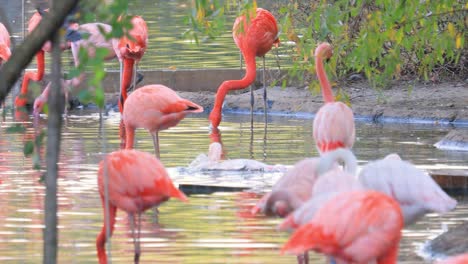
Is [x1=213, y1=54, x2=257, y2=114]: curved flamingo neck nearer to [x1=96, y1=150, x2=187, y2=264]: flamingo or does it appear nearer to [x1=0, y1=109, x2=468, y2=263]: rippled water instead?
[x1=0, y1=109, x2=468, y2=263]: rippled water

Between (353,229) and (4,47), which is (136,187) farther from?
(4,47)

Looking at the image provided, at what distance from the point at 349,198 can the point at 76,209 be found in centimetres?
390

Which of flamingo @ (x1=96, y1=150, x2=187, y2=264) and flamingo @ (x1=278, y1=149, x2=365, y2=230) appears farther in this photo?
flamingo @ (x1=96, y1=150, x2=187, y2=264)

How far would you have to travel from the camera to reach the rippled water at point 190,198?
698 cm

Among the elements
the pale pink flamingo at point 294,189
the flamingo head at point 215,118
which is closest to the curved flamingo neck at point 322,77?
the pale pink flamingo at point 294,189

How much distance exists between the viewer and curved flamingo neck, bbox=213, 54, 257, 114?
1288 centimetres

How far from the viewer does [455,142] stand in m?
11.3

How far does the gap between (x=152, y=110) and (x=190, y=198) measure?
60.9 inches

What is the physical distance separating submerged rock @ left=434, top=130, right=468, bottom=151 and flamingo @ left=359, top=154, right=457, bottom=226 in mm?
5112

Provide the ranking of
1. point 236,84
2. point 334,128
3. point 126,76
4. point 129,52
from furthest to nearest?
point 126,76 → point 129,52 → point 236,84 → point 334,128

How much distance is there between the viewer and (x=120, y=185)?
21.8 feet

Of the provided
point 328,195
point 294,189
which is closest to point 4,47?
point 294,189

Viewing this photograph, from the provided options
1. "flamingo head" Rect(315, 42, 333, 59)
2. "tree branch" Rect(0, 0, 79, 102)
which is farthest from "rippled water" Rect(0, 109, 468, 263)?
"flamingo head" Rect(315, 42, 333, 59)

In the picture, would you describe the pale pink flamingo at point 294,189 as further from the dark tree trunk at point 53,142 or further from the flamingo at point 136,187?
the dark tree trunk at point 53,142
